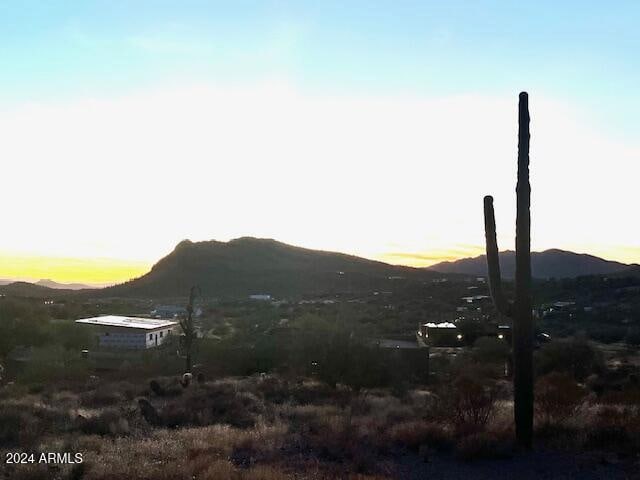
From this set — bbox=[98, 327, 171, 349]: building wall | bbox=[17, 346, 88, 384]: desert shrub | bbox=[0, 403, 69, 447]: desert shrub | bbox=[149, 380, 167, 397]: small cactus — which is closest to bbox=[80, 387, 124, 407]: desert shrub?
bbox=[149, 380, 167, 397]: small cactus

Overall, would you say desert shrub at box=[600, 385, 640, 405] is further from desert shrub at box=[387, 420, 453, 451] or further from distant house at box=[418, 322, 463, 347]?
distant house at box=[418, 322, 463, 347]

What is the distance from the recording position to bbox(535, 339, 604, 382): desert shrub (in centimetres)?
3506

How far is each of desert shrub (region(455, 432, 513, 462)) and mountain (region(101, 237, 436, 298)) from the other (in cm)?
10836

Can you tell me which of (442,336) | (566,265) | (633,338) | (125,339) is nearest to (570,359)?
(442,336)

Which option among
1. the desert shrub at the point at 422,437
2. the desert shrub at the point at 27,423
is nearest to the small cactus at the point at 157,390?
the desert shrub at the point at 27,423

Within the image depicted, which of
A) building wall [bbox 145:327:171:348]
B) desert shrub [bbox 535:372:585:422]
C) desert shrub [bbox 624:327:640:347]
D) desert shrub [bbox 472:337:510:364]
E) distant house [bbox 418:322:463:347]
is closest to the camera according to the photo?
desert shrub [bbox 535:372:585:422]

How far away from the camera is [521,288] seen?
53.1ft

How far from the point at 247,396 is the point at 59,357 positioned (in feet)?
57.3

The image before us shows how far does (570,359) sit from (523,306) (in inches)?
851

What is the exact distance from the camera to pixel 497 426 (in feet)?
57.1

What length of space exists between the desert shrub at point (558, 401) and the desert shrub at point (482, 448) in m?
2.52

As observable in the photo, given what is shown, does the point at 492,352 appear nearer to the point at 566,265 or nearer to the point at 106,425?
the point at 106,425

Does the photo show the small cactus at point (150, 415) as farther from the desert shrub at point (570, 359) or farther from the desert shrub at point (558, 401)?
the desert shrub at point (570, 359)

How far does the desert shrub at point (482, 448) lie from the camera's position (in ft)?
49.9
